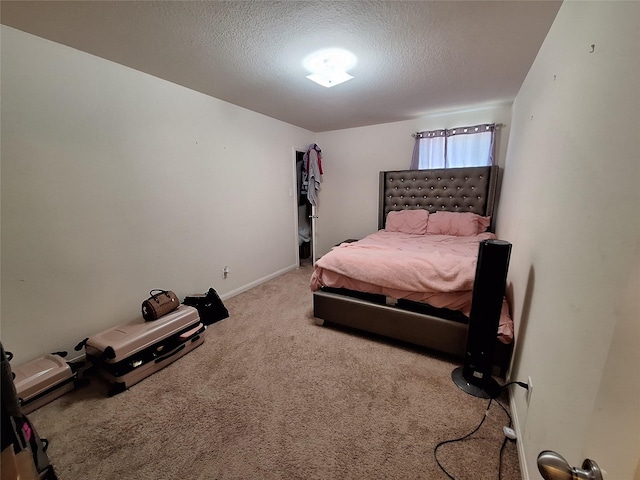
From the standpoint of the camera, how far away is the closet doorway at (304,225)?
4.50m

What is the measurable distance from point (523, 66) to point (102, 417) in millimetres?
4014

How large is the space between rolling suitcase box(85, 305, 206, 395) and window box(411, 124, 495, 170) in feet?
11.7

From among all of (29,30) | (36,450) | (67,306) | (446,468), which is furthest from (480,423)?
(29,30)

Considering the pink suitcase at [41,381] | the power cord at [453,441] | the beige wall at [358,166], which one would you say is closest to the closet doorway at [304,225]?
the beige wall at [358,166]

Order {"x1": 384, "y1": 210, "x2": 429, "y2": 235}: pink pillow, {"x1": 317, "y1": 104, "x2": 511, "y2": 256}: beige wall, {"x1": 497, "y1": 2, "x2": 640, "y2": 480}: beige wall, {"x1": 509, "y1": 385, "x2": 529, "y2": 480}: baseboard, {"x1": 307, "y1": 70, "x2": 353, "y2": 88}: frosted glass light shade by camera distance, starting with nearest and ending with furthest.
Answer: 1. {"x1": 497, "y1": 2, "x2": 640, "y2": 480}: beige wall
2. {"x1": 509, "y1": 385, "x2": 529, "y2": 480}: baseboard
3. {"x1": 307, "y1": 70, "x2": 353, "y2": 88}: frosted glass light shade
4. {"x1": 384, "y1": 210, "x2": 429, "y2": 235}: pink pillow
5. {"x1": 317, "y1": 104, "x2": 511, "y2": 256}: beige wall

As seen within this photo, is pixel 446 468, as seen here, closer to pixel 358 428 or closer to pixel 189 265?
pixel 358 428

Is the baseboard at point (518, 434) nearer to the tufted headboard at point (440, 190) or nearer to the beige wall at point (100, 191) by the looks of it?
the tufted headboard at point (440, 190)

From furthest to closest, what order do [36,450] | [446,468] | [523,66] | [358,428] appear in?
[523,66] < [358,428] < [446,468] < [36,450]

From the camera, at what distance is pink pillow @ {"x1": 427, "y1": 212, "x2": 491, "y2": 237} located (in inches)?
125

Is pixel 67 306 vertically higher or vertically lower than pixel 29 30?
lower

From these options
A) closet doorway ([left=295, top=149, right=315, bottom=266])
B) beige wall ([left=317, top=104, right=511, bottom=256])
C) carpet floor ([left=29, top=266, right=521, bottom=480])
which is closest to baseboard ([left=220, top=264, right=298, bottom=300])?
closet doorway ([left=295, top=149, right=315, bottom=266])

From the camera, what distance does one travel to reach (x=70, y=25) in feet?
5.08

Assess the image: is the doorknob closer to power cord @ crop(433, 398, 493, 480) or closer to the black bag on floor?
power cord @ crop(433, 398, 493, 480)

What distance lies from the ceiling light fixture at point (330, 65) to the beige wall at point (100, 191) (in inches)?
51.8
